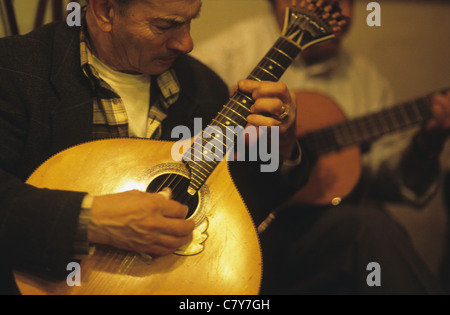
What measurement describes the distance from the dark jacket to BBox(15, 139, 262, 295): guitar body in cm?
5

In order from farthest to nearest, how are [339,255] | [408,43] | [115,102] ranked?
[408,43] < [339,255] < [115,102]

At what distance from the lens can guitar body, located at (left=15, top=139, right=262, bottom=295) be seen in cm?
76

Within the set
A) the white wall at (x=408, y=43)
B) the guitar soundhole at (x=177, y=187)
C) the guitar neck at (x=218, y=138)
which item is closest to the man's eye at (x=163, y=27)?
the guitar neck at (x=218, y=138)

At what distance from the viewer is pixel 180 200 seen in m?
0.85

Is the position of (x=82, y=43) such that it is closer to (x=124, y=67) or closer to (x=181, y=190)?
(x=124, y=67)

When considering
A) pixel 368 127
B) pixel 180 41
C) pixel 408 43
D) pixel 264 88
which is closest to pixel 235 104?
pixel 264 88

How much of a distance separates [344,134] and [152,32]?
2.85ft

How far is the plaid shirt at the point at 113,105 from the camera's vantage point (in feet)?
3.05

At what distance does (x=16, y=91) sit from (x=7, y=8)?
1.20ft

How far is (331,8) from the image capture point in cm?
97

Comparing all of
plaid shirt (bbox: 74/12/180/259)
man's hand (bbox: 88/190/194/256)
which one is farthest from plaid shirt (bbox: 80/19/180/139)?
man's hand (bbox: 88/190/194/256)

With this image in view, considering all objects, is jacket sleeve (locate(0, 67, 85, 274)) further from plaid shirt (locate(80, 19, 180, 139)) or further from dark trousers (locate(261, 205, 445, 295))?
dark trousers (locate(261, 205, 445, 295))

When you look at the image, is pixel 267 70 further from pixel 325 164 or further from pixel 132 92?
pixel 325 164
